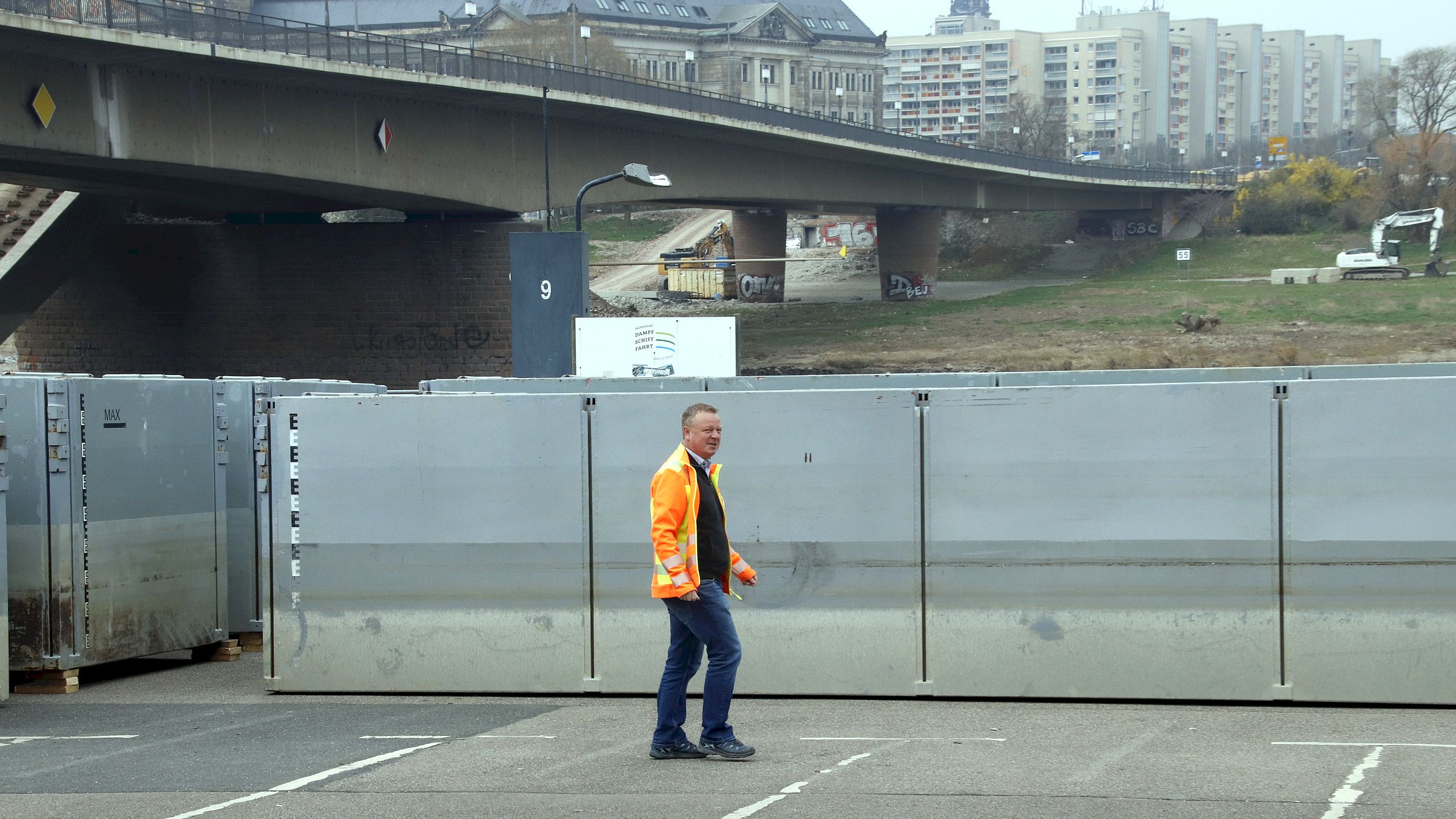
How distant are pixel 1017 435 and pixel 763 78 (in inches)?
5144

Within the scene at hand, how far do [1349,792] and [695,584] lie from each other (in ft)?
10.3

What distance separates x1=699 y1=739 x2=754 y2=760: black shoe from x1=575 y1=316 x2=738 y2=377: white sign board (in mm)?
14069

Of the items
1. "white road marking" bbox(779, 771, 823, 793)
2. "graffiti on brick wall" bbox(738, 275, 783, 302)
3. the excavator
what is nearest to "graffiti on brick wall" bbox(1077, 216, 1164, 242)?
"graffiti on brick wall" bbox(738, 275, 783, 302)

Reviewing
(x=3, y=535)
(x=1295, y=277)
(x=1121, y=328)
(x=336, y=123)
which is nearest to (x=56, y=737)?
(x=3, y=535)

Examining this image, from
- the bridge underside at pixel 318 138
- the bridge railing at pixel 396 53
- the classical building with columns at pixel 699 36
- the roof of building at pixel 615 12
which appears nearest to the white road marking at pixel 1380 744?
the bridge underside at pixel 318 138

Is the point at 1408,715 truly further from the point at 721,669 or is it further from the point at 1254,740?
the point at 721,669

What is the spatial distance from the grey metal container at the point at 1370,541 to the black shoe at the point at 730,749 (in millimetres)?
3292

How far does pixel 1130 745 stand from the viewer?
25.7 ft

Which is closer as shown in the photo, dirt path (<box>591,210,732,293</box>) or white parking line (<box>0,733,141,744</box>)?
white parking line (<box>0,733,141,744</box>)

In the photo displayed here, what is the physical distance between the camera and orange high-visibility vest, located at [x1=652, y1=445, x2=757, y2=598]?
24.4ft

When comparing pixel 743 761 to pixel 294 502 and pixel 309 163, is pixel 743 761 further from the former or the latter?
pixel 309 163

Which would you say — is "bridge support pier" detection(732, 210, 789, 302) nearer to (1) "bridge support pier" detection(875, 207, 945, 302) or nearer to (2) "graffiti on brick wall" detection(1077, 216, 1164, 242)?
(1) "bridge support pier" detection(875, 207, 945, 302)

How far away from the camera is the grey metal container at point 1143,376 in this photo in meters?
12.5

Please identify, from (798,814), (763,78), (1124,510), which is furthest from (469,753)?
(763,78)
